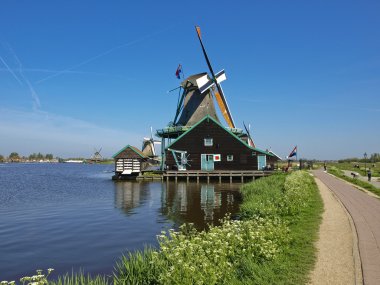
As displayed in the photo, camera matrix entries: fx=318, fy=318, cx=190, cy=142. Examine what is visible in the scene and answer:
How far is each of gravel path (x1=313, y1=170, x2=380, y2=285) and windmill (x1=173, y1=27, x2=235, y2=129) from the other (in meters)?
31.8

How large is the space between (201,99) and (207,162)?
1175 cm

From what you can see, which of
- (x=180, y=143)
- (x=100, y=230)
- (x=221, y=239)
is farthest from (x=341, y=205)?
(x=180, y=143)

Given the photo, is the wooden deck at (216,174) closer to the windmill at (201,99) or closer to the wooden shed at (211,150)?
the wooden shed at (211,150)

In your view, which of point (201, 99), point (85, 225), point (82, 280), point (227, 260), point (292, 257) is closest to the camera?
point (82, 280)

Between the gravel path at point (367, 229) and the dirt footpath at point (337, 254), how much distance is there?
0.52 ft

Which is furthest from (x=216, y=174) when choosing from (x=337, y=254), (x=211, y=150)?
(x=337, y=254)

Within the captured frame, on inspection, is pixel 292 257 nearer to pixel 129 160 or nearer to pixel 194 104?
pixel 129 160

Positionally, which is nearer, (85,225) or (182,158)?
(85,225)

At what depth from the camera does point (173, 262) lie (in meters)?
6.48

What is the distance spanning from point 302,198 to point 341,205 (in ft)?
6.23

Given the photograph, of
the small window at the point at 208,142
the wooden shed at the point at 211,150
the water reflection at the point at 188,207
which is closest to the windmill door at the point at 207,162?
the wooden shed at the point at 211,150

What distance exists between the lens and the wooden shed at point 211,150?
140 feet

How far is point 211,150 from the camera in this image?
42.9 meters

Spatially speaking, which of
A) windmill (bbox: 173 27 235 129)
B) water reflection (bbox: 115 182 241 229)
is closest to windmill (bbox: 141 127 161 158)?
windmill (bbox: 173 27 235 129)
